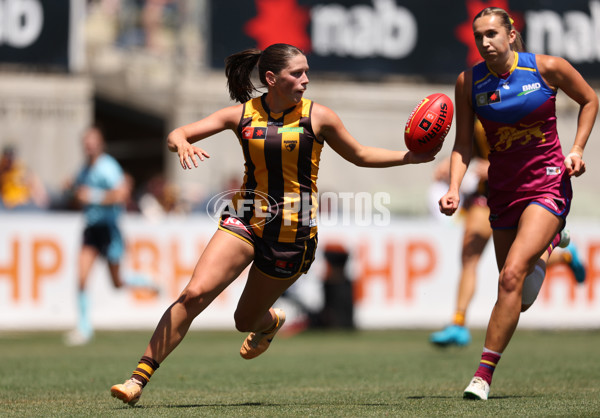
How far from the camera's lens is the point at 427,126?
6113 mm

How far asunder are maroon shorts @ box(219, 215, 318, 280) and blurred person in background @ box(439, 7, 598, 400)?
2.88ft

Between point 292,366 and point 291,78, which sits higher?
point 291,78

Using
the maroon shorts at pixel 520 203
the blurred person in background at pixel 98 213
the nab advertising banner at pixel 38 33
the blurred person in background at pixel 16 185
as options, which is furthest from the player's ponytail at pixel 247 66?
the nab advertising banner at pixel 38 33

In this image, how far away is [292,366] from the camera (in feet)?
28.8

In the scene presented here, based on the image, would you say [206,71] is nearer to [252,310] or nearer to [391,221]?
[391,221]

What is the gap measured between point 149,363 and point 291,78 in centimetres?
179

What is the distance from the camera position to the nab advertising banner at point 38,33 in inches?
813

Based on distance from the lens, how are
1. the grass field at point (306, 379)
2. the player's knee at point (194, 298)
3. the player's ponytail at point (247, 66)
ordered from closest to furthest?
the grass field at point (306, 379) < the player's knee at point (194, 298) < the player's ponytail at point (247, 66)

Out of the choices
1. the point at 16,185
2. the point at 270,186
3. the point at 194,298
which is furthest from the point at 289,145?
the point at 16,185

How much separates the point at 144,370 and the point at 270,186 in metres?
1.25

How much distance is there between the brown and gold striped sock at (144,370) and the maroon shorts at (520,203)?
2.20 meters

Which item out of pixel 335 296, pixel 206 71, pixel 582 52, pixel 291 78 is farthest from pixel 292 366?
pixel 582 52

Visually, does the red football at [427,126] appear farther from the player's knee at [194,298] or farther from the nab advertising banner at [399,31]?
the nab advertising banner at [399,31]

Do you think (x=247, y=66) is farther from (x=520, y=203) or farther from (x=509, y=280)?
(x=509, y=280)
